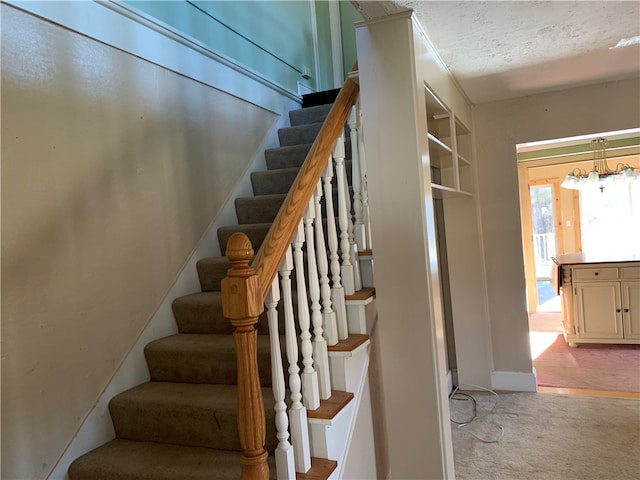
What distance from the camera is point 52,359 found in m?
1.67

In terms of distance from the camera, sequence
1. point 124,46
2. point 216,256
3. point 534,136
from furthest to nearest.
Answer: point 534,136 → point 216,256 → point 124,46

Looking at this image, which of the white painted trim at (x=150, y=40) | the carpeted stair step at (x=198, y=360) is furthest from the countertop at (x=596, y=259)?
the carpeted stair step at (x=198, y=360)

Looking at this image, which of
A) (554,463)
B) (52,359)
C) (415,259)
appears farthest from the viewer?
(554,463)

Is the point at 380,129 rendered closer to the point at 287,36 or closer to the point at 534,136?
the point at 534,136

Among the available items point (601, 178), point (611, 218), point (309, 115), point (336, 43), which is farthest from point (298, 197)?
point (611, 218)

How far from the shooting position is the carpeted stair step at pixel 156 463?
155 cm

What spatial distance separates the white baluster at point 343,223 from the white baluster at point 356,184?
0.11 metres

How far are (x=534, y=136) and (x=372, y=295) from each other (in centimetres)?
212

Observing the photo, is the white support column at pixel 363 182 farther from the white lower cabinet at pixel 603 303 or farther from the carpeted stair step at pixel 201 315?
the white lower cabinet at pixel 603 303

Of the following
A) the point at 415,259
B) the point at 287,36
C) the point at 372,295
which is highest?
the point at 287,36

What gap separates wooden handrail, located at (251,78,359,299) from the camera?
1371mm

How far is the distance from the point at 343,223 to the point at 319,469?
38.0 inches

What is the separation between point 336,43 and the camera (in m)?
4.61

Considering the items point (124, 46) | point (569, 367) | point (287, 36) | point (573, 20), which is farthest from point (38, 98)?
point (569, 367)
